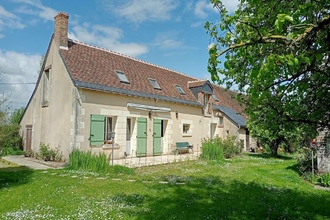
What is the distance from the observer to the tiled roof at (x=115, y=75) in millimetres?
12086

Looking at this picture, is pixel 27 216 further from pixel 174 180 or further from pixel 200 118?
pixel 200 118

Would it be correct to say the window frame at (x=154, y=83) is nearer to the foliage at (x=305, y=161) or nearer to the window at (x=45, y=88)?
the window at (x=45, y=88)

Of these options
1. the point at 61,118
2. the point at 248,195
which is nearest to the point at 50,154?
the point at 61,118

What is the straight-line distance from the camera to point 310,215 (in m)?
5.03

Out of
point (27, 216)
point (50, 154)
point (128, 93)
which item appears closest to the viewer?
point (27, 216)

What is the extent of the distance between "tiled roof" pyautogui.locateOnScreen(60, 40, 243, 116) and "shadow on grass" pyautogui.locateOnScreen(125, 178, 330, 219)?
22.9 feet

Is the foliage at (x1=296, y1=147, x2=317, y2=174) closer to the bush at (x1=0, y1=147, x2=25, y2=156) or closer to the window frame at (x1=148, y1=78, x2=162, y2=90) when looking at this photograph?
the window frame at (x1=148, y1=78, x2=162, y2=90)

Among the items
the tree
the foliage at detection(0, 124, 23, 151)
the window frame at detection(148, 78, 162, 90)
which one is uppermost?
the window frame at detection(148, 78, 162, 90)

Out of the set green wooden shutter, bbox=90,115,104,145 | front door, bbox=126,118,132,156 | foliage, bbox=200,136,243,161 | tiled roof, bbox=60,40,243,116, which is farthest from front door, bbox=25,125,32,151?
foliage, bbox=200,136,243,161

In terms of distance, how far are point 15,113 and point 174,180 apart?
655 inches

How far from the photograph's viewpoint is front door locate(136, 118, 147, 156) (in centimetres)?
1357

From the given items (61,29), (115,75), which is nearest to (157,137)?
(115,75)


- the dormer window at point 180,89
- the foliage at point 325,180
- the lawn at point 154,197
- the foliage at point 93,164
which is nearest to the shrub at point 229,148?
the dormer window at point 180,89

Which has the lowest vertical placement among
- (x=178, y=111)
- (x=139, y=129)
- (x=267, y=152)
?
(x=267, y=152)
